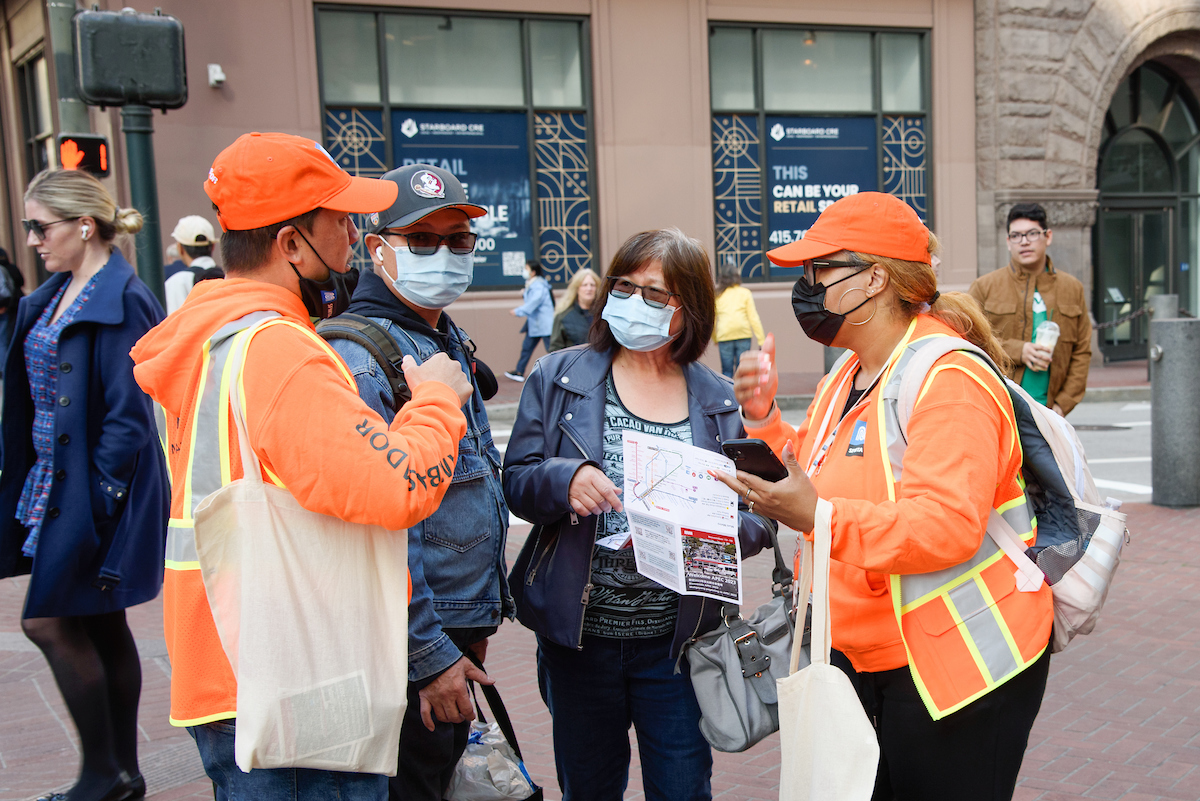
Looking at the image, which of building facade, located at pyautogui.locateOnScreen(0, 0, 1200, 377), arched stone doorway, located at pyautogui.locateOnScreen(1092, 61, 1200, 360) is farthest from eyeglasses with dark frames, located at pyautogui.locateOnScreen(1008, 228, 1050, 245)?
arched stone doorway, located at pyautogui.locateOnScreen(1092, 61, 1200, 360)

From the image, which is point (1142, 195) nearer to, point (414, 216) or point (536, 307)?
point (536, 307)

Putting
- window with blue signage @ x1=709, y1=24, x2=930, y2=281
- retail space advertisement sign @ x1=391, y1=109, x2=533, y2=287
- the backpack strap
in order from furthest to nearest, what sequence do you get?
window with blue signage @ x1=709, y1=24, x2=930, y2=281
retail space advertisement sign @ x1=391, y1=109, x2=533, y2=287
the backpack strap

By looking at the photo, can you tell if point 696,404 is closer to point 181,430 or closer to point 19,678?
point 181,430

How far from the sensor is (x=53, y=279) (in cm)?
358

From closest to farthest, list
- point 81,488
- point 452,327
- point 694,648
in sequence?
point 694,648
point 452,327
point 81,488

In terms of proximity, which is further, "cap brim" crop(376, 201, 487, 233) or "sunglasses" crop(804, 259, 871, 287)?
"cap brim" crop(376, 201, 487, 233)

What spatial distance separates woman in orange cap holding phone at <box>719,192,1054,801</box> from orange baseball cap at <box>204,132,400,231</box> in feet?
3.53

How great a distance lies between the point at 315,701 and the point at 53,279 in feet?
7.87

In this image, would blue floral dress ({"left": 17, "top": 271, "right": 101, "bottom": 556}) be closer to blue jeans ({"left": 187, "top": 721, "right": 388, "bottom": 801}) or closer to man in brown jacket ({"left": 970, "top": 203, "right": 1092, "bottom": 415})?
blue jeans ({"left": 187, "top": 721, "right": 388, "bottom": 801})

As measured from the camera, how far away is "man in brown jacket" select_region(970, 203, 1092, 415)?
6023mm

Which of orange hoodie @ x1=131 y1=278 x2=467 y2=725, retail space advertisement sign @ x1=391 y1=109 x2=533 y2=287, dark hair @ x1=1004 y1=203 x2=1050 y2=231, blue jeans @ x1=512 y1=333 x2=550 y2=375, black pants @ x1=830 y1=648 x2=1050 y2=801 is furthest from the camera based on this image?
retail space advertisement sign @ x1=391 y1=109 x2=533 y2=287

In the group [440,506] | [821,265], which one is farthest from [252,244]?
[821,265]

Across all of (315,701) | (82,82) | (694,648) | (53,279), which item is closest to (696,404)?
(694,648)

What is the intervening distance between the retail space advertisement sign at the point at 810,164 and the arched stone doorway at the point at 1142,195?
16.5 feet
